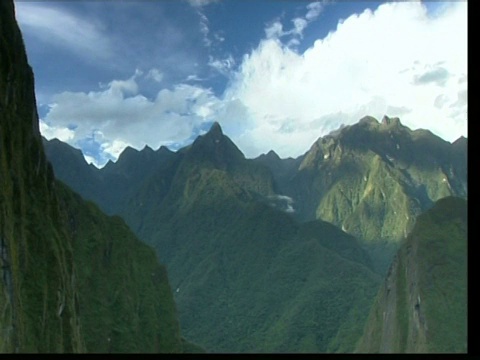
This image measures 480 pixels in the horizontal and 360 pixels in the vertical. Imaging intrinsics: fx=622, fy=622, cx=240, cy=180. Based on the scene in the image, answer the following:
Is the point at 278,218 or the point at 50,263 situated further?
the point at 278,218

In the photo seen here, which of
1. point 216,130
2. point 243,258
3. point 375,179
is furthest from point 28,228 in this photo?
point 216,130

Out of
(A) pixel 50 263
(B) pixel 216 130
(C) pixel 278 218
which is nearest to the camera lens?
(A) pixel 50 263

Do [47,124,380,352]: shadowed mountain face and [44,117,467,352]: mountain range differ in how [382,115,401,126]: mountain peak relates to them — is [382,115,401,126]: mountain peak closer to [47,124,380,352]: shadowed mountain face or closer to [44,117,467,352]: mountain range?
[44,117,467,352]: mountain range

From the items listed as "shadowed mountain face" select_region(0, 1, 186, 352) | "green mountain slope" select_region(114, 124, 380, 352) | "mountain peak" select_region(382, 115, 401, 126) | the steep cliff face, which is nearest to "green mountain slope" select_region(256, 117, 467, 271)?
"mountain peak" select_region(382, 115, 401, 126)

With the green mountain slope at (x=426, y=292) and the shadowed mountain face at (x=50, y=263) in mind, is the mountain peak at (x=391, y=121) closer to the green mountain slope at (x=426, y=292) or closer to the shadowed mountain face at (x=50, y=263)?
the green mountain slope at (x=426, y=292)

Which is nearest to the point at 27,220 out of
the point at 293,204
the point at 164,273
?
the point at 164,273

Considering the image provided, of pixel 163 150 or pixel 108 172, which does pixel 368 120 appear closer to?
pixel 163 150

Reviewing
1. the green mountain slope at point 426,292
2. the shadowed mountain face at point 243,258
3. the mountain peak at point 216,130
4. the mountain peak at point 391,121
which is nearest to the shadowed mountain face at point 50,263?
the green mountain slope at point 426,292
